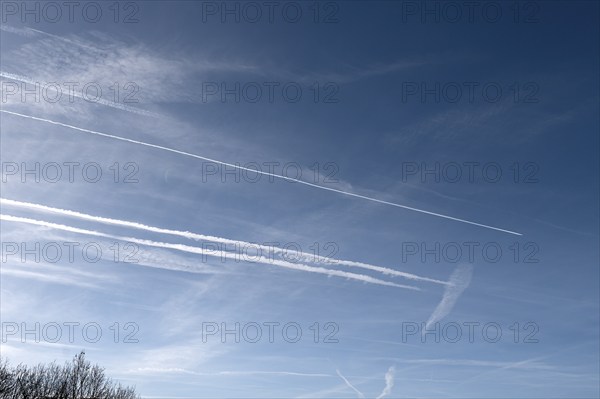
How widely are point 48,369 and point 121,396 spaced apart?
65.1 ft

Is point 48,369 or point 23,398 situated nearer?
point 23,398

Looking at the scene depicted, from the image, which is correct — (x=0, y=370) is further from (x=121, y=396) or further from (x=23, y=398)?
(x=121, y=396)

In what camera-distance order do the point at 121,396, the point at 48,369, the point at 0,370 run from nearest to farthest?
the point at 0,370 < the point at 48,369 < the point at 121,396

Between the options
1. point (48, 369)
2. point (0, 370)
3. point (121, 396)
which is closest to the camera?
point (0, 370)

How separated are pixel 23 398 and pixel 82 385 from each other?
1056cm

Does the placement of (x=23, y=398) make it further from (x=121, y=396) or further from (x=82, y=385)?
(x=121, y=396)

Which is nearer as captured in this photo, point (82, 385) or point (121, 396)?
point (82, 385)

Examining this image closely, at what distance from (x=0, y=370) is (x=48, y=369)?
10750mm

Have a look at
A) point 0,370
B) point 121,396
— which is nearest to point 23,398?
point 0,370

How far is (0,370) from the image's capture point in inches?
3248

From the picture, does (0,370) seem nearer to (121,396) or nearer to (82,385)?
(82,385)

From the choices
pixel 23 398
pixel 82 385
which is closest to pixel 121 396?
pixel 82 385

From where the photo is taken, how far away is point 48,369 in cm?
9238

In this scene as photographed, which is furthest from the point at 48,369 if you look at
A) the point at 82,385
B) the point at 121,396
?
the point at 121,396
